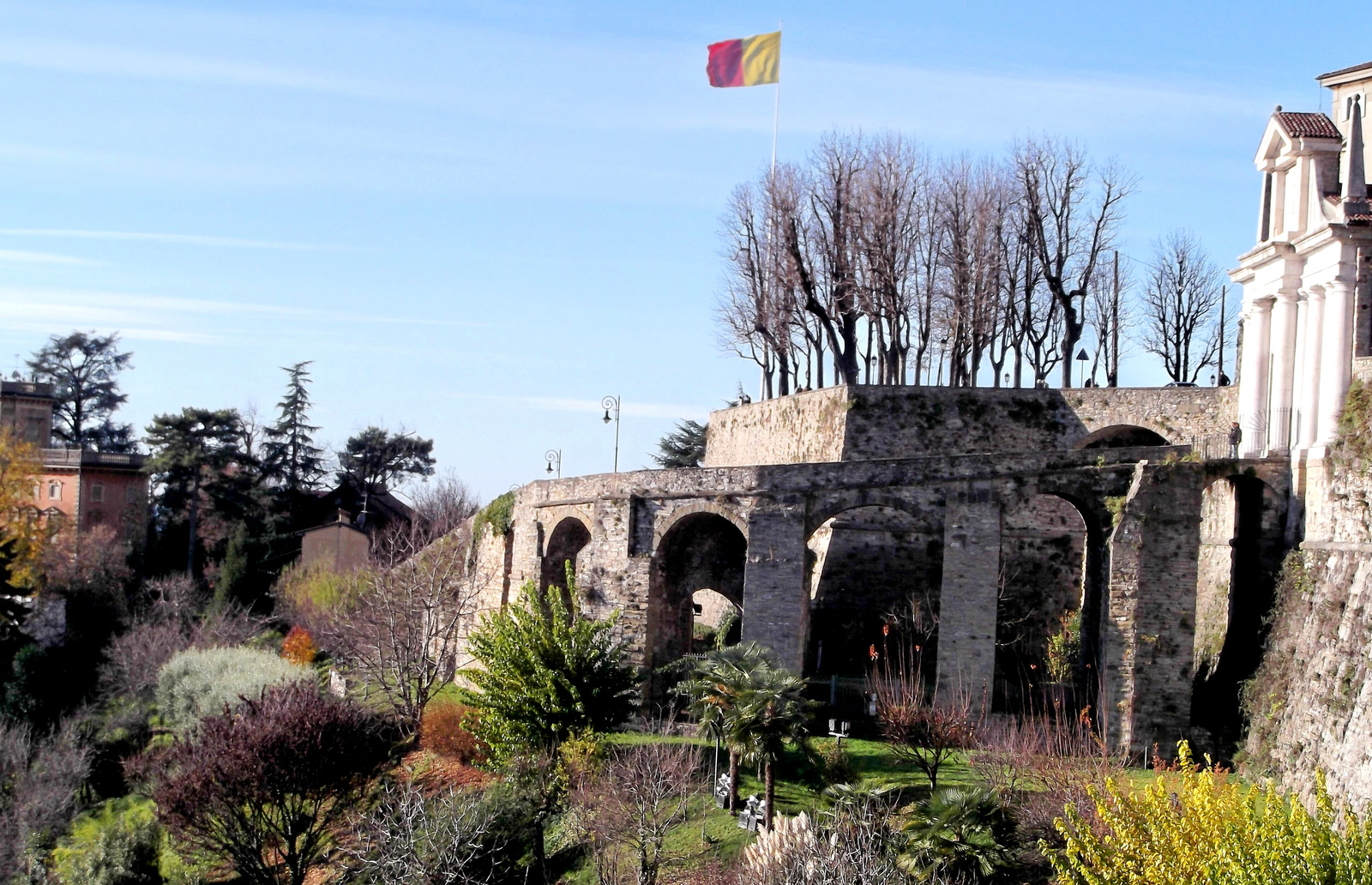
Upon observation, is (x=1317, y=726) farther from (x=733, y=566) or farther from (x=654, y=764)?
(x=733, y=566)

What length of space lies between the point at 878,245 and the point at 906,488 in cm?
1397

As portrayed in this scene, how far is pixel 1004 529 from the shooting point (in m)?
28.2

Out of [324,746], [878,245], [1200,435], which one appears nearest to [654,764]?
[324,746]

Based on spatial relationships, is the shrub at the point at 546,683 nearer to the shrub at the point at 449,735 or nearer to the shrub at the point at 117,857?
the shrub at the point at 449,735

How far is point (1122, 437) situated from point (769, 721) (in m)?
15.4

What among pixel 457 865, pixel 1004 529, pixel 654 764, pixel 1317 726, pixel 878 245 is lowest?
pixel 457 865

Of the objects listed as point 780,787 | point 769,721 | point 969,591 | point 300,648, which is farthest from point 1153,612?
point 300,648

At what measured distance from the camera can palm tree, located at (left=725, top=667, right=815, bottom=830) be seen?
727 inches

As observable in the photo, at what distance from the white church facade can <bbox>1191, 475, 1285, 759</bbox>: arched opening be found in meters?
0.89

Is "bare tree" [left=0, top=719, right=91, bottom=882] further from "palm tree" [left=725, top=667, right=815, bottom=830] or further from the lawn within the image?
"palm tree" [left=725, top=667, right=815, bottom=830]

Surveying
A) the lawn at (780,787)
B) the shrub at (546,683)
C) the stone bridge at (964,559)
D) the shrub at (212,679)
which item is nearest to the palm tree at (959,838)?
the lawn at (780,787)

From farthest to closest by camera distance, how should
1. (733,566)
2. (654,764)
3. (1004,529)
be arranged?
(1004,529)
(733,566)
(654,764)

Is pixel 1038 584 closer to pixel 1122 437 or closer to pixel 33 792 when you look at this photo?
pixel 1122 437

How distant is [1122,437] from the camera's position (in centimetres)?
3044
